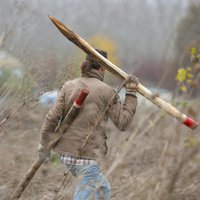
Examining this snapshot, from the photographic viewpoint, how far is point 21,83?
20.5ft

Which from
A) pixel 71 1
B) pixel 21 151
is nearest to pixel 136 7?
pixel 71 1

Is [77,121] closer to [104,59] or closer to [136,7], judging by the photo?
[104,59]

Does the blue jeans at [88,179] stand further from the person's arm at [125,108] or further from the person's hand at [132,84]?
the person's hand at [132,84]

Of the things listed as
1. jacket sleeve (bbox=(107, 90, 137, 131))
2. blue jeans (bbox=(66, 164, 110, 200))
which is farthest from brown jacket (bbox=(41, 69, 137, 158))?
blue jeans (bbox=(66, 164, 110, 200))

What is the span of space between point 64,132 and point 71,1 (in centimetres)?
8253

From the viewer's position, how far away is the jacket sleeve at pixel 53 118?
508 cm

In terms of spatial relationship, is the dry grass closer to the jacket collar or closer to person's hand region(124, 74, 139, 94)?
person's hand region(124, 74, 139, 94)

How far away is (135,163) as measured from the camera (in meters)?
9.06

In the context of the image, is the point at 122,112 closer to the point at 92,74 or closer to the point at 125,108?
the point at 125,108

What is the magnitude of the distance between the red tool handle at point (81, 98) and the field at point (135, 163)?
478 millimetres

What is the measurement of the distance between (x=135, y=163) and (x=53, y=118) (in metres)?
4.17

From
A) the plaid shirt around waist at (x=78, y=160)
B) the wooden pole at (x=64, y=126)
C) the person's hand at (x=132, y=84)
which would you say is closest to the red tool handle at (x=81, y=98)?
the wooden pole at (x=64, y=126)

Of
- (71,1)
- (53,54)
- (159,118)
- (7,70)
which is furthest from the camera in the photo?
(71,1)

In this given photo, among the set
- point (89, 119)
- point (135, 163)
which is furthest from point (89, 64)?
point (135, 163)
